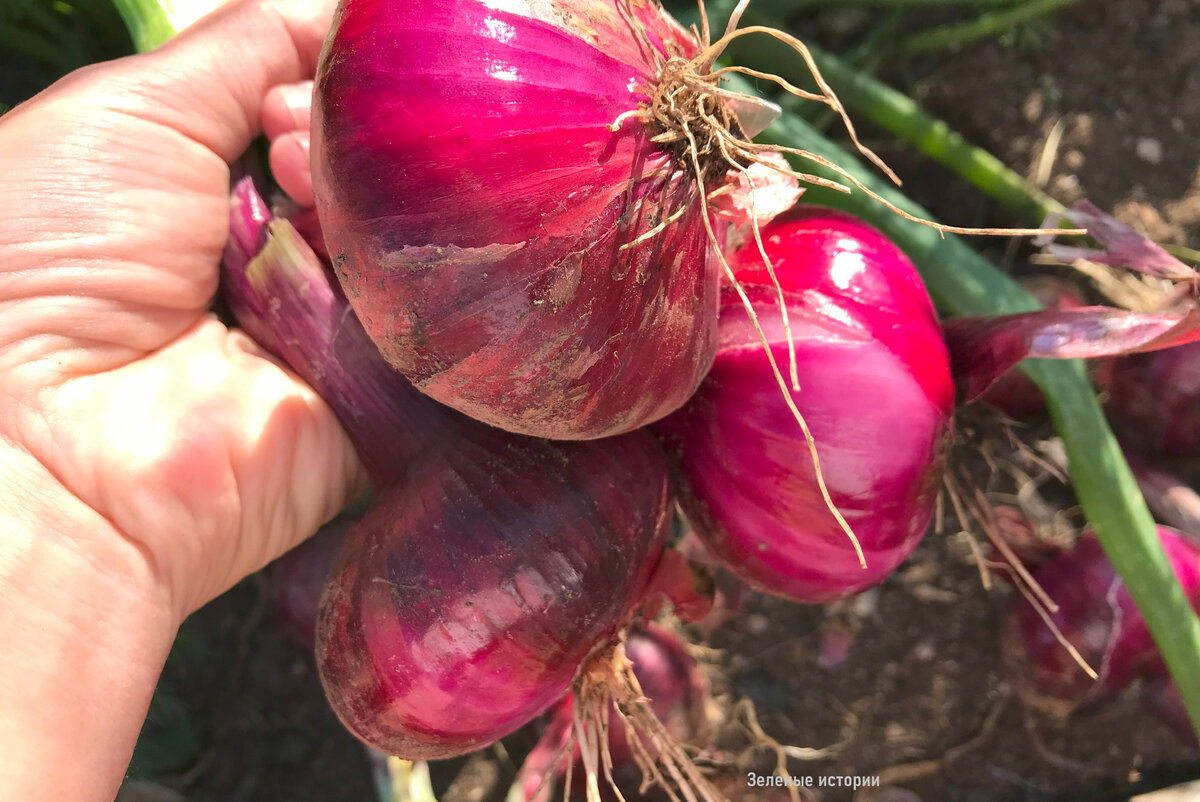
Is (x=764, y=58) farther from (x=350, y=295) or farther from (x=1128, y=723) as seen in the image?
(x=1128, y=723)

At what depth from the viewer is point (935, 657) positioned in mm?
1252

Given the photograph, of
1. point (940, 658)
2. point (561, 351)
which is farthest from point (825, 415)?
point (940, 658)

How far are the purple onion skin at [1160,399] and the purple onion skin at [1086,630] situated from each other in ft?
0.46

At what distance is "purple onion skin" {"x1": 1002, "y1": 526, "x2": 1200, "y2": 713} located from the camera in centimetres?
105

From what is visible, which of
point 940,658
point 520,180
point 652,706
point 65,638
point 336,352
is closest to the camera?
point 520,180

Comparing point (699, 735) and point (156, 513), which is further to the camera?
point (699, 735)

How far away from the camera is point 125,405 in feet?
2.36

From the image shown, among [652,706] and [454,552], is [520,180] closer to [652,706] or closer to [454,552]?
[454,552]

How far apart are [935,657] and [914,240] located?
2.26 feet

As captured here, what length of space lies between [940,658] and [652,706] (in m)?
0.50

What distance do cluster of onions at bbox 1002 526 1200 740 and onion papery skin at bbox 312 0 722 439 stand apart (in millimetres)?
800

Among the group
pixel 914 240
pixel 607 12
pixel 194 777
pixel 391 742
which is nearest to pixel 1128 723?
pixel 914 240

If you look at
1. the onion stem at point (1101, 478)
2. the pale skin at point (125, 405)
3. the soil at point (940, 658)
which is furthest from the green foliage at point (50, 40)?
the onion stem at point (1101, 478)

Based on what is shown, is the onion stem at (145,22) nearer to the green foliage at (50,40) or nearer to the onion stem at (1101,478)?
the green foliage at (50,40)
